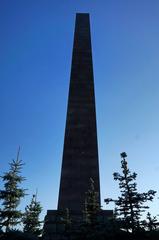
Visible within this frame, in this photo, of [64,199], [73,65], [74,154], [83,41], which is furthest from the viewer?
[83,41]

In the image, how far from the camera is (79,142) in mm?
22359

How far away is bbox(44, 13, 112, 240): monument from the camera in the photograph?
2014 cm

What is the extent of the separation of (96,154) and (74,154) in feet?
6.26

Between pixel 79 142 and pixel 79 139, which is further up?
pixel 79 139

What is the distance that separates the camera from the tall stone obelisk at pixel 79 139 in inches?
804

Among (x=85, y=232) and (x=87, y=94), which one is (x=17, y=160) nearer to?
(x=87, y=94)

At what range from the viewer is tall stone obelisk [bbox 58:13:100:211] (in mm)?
20411

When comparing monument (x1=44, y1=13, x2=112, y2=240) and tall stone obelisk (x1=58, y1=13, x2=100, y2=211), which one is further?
tall stone obelisk (x1=58, y1=13, x2=100, y2=211)

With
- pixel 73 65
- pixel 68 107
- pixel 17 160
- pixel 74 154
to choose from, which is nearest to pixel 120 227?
pixel 17 160

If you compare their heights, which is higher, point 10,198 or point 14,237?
point 10,198

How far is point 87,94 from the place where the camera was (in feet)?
81.5

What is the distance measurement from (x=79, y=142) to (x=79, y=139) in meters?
0.30

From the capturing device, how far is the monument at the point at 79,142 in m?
20.1

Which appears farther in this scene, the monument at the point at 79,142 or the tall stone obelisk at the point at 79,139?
the tall stone obelisk at the point at 79,139
